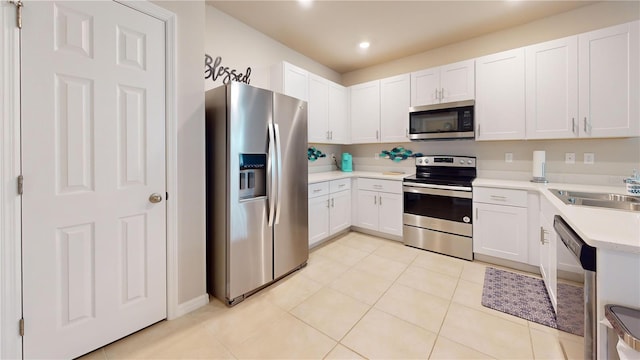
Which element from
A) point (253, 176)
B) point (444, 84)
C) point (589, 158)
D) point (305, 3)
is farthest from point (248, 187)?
point (589, 158)

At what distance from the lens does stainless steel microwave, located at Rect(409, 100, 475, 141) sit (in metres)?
2.98

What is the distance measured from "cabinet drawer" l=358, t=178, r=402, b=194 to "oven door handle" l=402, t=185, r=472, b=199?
0.31 ft

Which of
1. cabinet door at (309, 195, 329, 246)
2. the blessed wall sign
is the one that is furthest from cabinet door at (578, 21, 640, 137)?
the blessed wall sign

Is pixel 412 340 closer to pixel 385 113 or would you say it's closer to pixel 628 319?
pixel 628 319

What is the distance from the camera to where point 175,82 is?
1813 millimetres

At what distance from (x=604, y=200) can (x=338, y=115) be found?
296cm

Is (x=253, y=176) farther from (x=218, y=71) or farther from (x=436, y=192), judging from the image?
(x=436, y=192)

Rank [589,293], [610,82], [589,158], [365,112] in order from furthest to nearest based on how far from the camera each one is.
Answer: [365,112] → [589,158] → [610,82] → [589,293]

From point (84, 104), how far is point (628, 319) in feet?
8.83

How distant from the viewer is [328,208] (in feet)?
10.7

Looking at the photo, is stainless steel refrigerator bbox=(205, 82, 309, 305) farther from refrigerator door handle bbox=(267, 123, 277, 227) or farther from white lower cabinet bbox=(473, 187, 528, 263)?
white lower cabinet bbox=(473, 187, 528, 263)

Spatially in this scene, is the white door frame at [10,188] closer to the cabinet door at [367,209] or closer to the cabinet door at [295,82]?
the cabinet door at [295,82]

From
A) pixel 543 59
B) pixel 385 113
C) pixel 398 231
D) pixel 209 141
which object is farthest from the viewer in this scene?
pixel 385 113

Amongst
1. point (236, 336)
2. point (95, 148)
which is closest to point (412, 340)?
point (236, 336)
